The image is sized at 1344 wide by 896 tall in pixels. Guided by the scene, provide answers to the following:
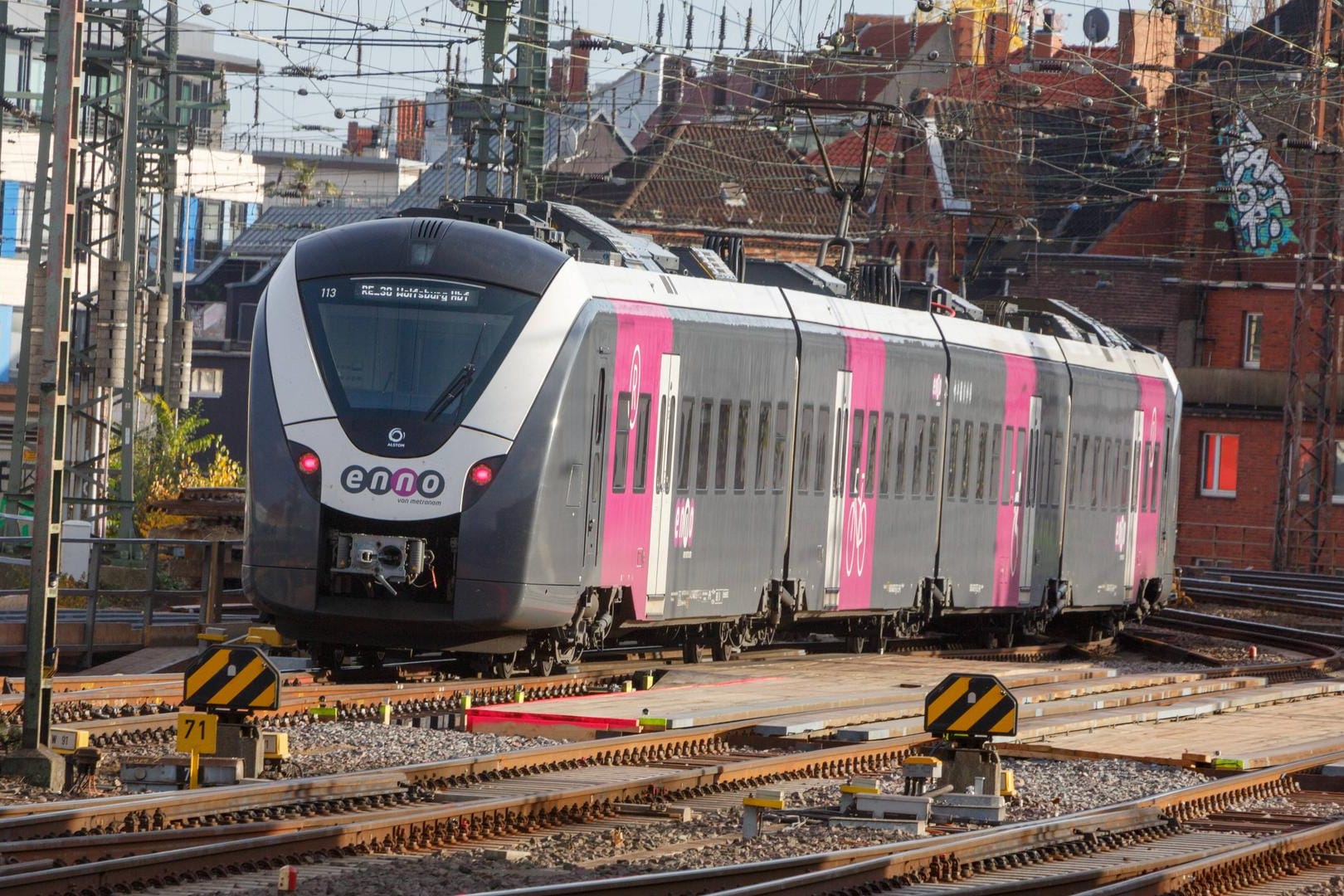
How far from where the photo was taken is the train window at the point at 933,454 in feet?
77.3

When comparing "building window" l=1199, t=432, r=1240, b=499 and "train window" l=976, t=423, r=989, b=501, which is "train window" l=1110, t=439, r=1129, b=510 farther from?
"building window" l=1199, t=432, r=1240, b=499

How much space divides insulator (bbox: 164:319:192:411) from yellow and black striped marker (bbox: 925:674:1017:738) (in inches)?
1143

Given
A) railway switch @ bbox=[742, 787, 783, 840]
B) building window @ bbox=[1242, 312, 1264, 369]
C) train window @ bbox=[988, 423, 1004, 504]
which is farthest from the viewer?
building window @ bbox=[1242, 312, 1264, 369]

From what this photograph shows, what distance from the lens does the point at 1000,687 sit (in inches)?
496

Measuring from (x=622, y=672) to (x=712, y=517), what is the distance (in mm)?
1462

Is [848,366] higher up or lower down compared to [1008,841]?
higher up

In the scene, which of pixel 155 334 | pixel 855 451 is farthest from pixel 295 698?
pixel 155 334

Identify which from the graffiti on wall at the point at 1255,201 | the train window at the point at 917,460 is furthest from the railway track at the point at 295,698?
the graffiti on wall at the point at 1255,201

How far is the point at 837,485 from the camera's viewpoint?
21.7 meters

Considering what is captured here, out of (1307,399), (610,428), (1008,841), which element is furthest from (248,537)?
(1307,399)

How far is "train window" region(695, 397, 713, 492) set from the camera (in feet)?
62.8

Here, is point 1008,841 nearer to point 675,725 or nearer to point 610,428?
point 675,725

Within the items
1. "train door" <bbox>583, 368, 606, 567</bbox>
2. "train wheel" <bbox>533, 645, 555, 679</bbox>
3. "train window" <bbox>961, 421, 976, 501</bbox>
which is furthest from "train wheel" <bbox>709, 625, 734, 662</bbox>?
"train window" <bbox>961, 421, 976, 501</bbox>

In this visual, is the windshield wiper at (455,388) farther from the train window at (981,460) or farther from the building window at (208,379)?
the building window at (208,379)
